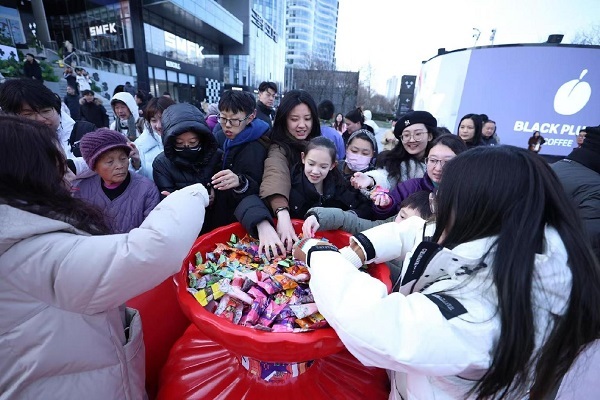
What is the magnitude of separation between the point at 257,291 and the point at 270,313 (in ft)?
0.38

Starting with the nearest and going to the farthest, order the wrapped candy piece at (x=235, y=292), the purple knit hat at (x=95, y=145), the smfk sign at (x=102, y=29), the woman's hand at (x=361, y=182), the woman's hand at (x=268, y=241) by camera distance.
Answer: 1. the wrapped candy piece at (x=235, y=292)
2. the woman's hand at (x=268, y=241)
3. the purple knit hat at (x=95, y=145)
4. the woman's hand at (x=361, y=182)
5. the smfk sign at (x=102, y=29)

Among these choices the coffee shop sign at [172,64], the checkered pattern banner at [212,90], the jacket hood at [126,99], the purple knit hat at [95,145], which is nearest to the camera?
the purple knit hat at [95,145]

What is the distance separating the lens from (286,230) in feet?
5.30

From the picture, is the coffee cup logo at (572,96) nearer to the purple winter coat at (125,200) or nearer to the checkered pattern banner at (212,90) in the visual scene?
the purple winter coat at (125,200)

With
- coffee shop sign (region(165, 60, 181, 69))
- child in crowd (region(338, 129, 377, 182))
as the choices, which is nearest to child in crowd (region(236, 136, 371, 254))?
child in crowd (region(338, 129, 377, 182))

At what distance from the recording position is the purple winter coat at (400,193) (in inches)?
81.7

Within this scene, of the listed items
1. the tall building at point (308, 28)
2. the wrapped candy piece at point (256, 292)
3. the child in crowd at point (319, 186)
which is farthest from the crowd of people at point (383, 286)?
the tall building at point (308, 28)

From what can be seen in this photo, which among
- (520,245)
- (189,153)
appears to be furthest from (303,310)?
(189,153)

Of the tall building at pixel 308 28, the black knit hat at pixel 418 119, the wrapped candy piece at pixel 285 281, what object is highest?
the tall building at pixel 308 28

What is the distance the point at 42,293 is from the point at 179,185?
1.28 m

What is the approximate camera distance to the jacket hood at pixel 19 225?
0.80m

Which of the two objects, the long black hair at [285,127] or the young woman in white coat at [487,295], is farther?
the long black hair at [285,127]

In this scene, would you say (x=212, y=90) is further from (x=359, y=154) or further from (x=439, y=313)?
(x=439, y=313)

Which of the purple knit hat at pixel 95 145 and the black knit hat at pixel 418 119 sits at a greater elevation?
the black knit hat at pixel 418 119
